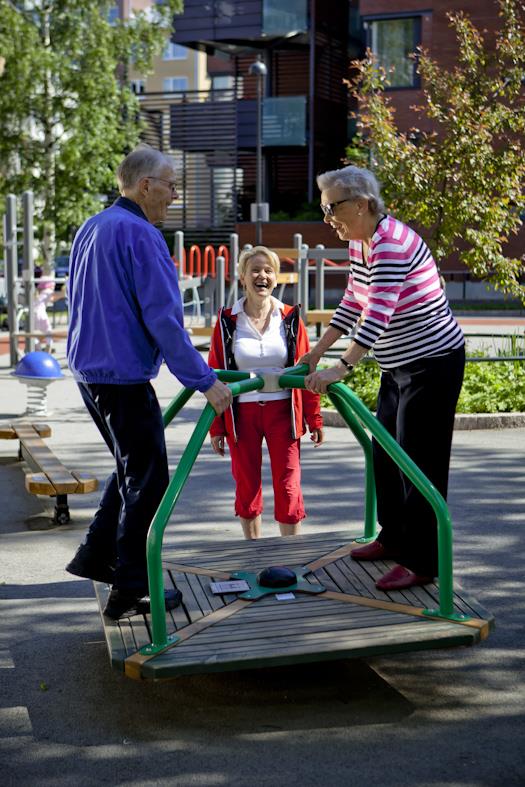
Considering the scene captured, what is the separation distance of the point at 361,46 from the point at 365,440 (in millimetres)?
37584

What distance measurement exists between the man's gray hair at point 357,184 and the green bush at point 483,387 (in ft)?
19.1

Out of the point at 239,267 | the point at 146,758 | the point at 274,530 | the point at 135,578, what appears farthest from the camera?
the point at 274,530

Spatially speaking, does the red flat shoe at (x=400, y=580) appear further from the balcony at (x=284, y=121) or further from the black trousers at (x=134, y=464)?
the balcony at (x=284, y=121)

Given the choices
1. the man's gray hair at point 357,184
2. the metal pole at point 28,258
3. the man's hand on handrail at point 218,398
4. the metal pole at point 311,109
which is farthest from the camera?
the metal pole at point 311,109

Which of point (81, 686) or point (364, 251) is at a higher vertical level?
point (364, 251)

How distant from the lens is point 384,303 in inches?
173

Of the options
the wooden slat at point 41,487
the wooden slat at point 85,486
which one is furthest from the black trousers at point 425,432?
the wooden slat at point 41,487

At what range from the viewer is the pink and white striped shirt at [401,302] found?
4391mm

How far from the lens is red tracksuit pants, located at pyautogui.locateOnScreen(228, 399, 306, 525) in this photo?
5484mm

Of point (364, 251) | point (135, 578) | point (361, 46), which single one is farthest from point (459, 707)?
point (361, 46)

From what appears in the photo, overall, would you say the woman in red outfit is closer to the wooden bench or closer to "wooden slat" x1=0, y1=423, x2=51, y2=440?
the wooden bench

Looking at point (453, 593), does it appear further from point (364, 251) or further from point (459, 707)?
point (364, 251)

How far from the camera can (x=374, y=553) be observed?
16.2ft

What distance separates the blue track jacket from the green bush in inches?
248
